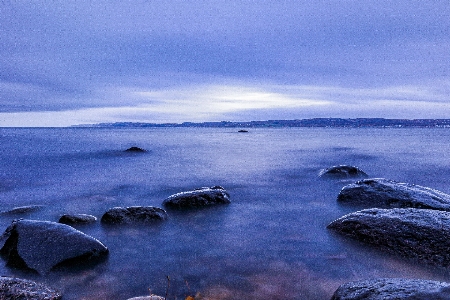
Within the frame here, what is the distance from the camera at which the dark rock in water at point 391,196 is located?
8.05 metres

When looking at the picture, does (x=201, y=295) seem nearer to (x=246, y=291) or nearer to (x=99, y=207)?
(x=246, y=291)

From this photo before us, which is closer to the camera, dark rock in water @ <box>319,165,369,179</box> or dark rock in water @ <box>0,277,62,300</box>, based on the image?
dark rock in water @ <box>0,277,62,300</box>

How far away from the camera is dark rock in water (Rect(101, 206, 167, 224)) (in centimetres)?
761

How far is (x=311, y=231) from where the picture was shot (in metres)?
7.50

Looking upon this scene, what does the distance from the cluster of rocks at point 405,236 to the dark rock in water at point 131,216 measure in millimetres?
4630

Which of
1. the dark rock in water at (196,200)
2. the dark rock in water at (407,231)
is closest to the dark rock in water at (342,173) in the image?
the dark rock in water at (196,200)

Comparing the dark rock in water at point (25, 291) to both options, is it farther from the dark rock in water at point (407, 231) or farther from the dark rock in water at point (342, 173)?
the dark rock in water at point (342, 173)

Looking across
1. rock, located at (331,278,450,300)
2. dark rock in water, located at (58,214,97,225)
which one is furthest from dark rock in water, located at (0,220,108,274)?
rock, located at (331,278,450,300)

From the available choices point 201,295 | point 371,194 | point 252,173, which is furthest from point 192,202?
point 252,173

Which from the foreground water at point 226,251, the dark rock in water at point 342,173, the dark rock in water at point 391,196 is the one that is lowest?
the foreground water at point 226,251

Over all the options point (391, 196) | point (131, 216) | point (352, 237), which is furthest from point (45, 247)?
point (391, 196)

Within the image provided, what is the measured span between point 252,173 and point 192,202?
367 inches

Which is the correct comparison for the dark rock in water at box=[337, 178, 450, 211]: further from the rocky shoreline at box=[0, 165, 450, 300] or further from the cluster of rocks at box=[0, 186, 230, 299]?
the cluster of rocks at box=[0, 186, 230, 299]

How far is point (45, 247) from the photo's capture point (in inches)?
212
